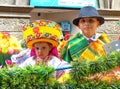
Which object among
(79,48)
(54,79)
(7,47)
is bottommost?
(7,47)

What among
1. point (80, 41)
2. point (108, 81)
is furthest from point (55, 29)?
point (108, 81)

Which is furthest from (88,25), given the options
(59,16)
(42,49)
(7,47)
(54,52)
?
(59,16)

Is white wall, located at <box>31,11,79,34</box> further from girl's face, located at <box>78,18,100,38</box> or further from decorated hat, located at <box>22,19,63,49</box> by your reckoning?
decorated hat, located at <box>22,19,63,49</box>

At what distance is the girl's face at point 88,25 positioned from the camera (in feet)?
11.3

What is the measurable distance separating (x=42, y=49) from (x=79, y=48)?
1.54 ft

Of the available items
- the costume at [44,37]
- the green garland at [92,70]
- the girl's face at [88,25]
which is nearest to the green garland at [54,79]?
the green garland at [92,70]

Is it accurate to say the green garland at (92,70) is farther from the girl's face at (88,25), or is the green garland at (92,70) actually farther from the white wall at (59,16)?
the white wall at (59,16)

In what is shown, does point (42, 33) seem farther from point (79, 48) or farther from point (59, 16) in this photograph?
point (59, 16)

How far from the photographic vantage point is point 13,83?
76.0 inches

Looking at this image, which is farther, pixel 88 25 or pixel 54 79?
pixel 88 25

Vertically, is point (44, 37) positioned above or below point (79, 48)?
above

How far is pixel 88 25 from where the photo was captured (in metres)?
3.43

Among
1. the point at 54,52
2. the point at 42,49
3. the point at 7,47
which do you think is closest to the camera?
the point at 42,49

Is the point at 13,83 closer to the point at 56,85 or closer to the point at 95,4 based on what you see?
the point at 56,85
